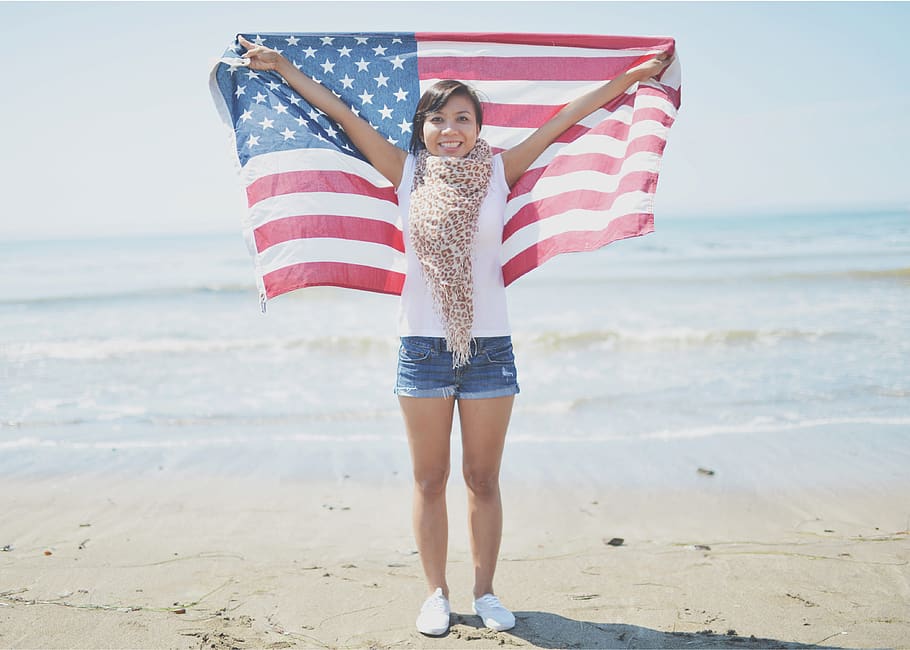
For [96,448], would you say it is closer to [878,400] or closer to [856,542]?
[856,542]

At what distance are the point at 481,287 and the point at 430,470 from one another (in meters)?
0.83

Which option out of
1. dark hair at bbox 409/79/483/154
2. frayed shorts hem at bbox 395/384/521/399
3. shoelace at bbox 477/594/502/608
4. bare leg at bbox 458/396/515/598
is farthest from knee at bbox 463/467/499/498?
dark hair at bbox 409/79/483/154

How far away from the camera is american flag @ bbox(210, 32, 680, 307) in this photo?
3.71 m

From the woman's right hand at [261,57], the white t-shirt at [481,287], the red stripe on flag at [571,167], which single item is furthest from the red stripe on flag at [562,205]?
the woman's right hand at [261,57]

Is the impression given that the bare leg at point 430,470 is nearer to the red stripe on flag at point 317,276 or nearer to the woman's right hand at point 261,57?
the red stripe on flag at point 317,276

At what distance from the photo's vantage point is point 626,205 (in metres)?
3.62

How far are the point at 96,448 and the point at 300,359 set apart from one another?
13.6ft

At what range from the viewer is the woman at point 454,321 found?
3232 millimetres

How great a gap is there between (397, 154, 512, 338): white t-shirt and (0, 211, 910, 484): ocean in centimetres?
276

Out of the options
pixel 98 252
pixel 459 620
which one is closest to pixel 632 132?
pixel 459 620

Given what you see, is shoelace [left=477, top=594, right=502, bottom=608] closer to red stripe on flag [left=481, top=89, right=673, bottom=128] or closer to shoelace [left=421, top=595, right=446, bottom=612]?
shoelace [left=421, top=595, right=446, bottom=612]

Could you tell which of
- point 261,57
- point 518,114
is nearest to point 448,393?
point 518,114

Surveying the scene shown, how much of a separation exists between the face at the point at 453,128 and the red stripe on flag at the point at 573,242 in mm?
588

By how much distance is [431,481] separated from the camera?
347 centimetres
